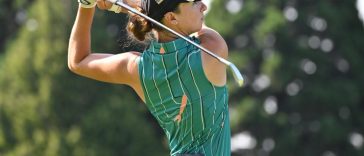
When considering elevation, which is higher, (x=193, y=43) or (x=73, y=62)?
(x=193, y=43)

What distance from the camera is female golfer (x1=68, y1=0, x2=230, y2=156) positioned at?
21.4ft

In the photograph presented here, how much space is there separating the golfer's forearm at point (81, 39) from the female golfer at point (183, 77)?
299mm

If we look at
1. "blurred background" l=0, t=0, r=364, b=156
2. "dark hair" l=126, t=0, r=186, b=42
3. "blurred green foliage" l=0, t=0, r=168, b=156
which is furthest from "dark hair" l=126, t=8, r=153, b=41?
"blurred background" l=0, t=0, r=364, b=156

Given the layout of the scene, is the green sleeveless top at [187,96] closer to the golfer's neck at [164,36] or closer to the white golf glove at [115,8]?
the golfer's neck at [164,36]

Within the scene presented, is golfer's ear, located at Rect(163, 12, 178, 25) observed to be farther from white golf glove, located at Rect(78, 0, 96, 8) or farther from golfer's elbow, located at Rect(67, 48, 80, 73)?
golfer's elbow, located at Rect(67, 48, 80, 73)

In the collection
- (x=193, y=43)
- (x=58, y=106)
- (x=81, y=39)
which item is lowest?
(x=58, y=106)

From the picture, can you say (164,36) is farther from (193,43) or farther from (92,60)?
(92,60)

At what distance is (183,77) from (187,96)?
100 mm

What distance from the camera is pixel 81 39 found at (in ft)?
22.9

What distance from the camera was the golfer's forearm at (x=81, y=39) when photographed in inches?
274

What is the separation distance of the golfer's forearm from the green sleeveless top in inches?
17.3

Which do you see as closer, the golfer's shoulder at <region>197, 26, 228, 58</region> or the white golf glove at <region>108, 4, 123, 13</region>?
the golfer's shoulder at <region>197, 26, 228, 58</region>

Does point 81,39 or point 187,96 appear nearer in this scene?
point 187,96

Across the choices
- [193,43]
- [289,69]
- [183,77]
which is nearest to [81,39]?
[183,77]
